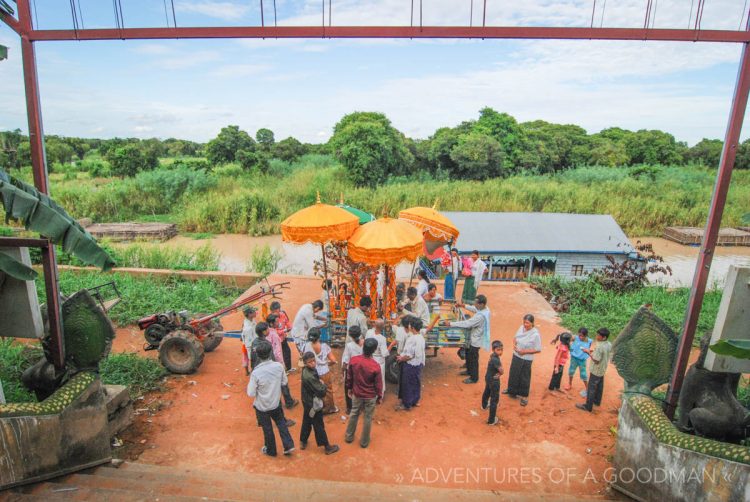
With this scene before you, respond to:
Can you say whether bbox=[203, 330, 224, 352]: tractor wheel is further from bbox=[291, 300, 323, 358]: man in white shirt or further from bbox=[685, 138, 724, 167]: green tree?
bbox=[685, 138, 724, 167]: green tree

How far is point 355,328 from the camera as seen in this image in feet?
17.4

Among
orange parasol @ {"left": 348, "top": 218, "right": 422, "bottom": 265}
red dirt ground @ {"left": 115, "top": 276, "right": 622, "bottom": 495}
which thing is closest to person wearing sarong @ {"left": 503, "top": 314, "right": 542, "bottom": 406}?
red dirt ground @ {"left": 115, "top": 276, "right": 622, "bottom": 495}

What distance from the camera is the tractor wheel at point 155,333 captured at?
7203mm

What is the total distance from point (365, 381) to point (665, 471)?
2909 millimetres

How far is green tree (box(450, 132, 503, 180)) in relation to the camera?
2705 cm

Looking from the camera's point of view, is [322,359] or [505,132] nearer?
[322,359]

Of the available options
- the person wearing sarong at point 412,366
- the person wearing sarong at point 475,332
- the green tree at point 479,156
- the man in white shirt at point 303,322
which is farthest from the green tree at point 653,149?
the man in white shirt at point 303,322

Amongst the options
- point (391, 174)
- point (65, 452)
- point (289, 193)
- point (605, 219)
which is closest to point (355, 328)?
point (65, 452)

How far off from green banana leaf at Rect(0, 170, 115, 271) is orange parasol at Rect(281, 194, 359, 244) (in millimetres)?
2553

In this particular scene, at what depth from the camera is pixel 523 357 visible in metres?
6.08

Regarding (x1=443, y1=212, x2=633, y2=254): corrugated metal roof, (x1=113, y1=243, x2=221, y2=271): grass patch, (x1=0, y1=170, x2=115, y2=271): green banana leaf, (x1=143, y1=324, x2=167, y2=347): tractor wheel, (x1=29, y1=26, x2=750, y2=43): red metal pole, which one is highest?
(x1=29, y1=26, x2=750, y2=43): red metal pole

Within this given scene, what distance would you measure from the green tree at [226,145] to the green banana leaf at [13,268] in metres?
27.7

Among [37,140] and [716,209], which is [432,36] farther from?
[37,140]

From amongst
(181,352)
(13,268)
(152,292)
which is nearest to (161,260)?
(152,292)
